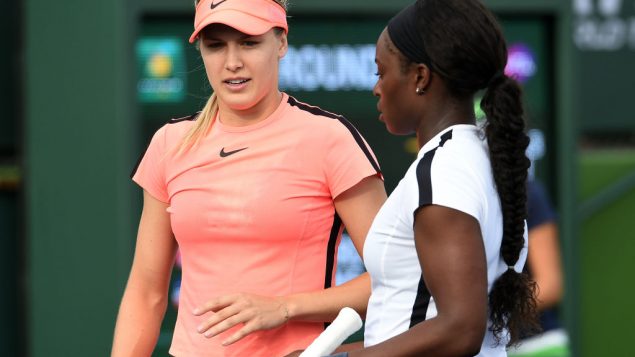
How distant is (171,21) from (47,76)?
0.54 metres

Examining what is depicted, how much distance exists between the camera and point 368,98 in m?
4.99

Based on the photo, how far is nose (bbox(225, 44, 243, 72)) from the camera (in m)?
2.41

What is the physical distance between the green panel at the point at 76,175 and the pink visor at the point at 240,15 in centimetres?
242

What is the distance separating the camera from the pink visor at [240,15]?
7.82ft

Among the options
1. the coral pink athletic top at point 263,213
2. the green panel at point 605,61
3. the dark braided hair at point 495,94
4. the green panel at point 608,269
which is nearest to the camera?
the dark braided hair at point 495,94

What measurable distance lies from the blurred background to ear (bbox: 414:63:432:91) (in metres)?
2.74

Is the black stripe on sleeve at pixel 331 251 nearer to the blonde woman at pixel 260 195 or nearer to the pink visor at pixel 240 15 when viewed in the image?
the blonde woman at pixel 260 195

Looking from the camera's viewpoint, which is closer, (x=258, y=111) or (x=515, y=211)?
(x=515, y=211)

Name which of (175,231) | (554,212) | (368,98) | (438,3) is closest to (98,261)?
(368,98)

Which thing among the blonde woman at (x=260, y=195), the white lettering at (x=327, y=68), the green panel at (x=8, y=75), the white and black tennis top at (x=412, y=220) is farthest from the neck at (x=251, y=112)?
the green panel at (x=8, y=75)

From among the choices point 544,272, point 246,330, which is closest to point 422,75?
point 246,330

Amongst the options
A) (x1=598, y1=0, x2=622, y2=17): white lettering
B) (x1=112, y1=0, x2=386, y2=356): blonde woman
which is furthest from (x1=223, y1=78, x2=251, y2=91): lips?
(x1=598, y1=0, x2=622, y2=17): white lettering

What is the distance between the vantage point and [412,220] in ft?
6.60

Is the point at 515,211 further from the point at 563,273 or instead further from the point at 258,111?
the point at 563,273
